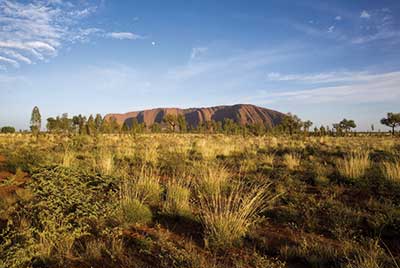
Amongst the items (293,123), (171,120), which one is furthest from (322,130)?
(171,120)

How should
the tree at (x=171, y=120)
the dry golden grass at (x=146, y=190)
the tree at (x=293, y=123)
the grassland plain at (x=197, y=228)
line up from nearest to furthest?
the grassland plain at (x=197, y=228) → the dry golden grass at (x=146, y=190) → the tree at (x=293, y=123) → the tree at (x=171, y=120)

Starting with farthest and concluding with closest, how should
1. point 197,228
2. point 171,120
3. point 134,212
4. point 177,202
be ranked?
1. point 171,120
2. point 177,202
3. point 134,212
4. point 197,228

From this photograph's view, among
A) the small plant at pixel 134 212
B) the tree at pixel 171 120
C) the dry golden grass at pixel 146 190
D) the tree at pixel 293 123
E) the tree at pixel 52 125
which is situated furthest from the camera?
the tree at pixel 171 120

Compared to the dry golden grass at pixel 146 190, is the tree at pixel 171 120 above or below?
above

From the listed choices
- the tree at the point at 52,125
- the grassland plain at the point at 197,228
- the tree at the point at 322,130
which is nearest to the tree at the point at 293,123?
the tree at the point at 322,130

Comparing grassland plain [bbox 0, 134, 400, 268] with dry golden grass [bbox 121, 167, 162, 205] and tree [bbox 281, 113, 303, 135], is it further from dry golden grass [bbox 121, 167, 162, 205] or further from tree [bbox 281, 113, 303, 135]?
tree [bbox 281, 113, 303, 135]

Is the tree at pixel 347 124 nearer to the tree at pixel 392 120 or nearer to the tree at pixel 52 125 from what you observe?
the tree at pixel 392 120

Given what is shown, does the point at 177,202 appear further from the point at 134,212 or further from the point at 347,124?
the point at 347,124

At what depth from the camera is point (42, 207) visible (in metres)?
4.79

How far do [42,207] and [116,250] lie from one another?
1886 mm

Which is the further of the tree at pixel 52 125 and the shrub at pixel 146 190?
the tree at pixel 52 125

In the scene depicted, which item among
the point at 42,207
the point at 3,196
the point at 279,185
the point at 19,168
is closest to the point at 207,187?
the point at 279,185

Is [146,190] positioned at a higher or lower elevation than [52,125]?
lower

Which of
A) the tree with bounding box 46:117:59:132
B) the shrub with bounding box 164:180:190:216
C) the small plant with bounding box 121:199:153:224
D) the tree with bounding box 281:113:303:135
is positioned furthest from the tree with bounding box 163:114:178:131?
the small plant with bounding box 121:199:153:224
